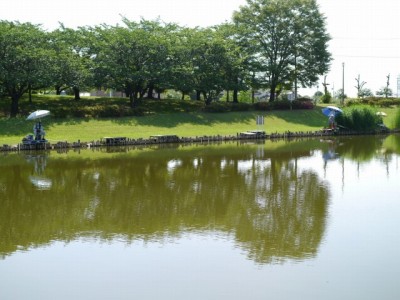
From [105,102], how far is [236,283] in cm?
3832

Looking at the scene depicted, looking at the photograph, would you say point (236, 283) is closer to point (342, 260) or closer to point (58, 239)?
point (342, 260)

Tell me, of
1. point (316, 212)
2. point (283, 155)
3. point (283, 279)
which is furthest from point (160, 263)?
point (283, 155)

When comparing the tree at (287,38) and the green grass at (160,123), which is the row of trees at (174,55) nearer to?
the tree at (287,38)

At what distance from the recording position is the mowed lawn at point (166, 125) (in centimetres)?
3540

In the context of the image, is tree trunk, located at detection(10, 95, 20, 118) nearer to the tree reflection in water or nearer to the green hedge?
the tree reflection in water

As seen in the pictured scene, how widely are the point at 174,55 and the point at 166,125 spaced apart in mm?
8190

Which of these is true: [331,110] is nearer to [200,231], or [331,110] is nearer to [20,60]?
[20,60]

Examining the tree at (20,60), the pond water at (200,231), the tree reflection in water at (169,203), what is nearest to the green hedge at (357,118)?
the tree reflection in water at (169,203)

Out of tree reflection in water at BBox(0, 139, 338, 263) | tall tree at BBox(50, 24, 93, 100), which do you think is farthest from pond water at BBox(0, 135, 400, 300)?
tall tree at BBox(50, 24, 93, 100)

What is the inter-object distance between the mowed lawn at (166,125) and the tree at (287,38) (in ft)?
18.7

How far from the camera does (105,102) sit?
149 ft

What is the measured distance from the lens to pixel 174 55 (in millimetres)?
45812

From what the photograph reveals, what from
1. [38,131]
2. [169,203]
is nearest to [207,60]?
[38,131]

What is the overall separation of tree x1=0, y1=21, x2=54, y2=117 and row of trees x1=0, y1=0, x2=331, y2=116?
0.07 meters
